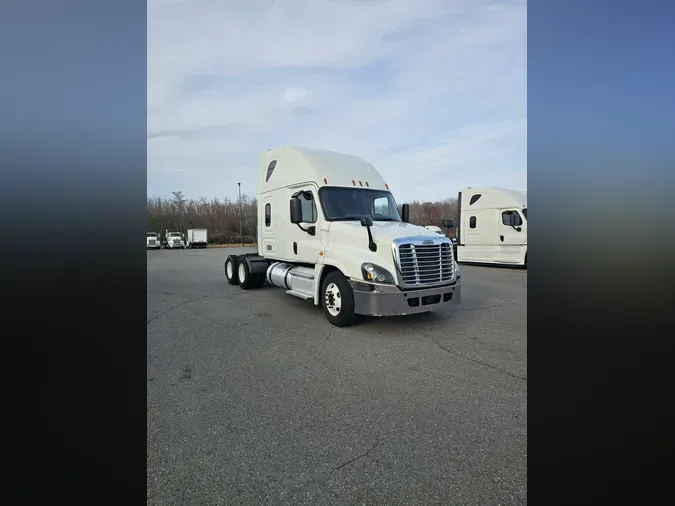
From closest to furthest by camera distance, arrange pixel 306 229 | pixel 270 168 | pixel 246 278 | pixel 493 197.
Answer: pixel 306 229 < pixel 270 168 < pixel 246 278 < pixel 493 197

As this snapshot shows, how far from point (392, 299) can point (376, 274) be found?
45 centimetres

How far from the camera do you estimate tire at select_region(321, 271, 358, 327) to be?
5914mm

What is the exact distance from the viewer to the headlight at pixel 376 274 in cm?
561

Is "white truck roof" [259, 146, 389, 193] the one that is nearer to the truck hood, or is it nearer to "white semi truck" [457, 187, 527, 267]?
the truck hood

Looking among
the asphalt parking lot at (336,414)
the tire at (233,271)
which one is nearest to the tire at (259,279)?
the tire at (233,271)

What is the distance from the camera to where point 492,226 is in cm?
1548

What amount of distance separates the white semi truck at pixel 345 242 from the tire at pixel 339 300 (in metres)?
0.02

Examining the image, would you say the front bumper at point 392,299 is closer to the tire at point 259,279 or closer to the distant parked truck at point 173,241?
the tire at point 259,279

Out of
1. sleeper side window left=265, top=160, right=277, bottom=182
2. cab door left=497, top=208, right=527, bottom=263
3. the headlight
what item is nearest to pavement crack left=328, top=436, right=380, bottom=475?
the headlight

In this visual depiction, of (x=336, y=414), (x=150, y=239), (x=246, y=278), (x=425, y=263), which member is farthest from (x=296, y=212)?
(x=336, y=414)

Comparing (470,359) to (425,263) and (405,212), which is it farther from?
(405,212)

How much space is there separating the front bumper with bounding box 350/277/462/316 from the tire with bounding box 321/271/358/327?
0.15 metres
